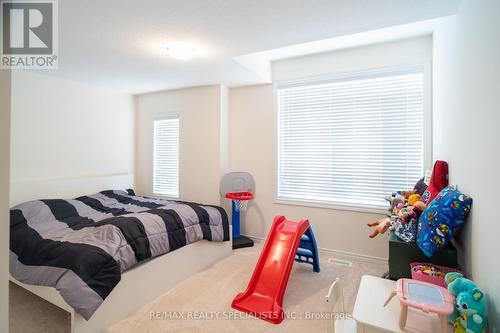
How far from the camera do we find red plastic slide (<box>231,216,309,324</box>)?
2062mm

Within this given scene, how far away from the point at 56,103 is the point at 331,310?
→ 4143mm

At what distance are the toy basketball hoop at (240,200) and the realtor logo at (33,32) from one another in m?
2.59

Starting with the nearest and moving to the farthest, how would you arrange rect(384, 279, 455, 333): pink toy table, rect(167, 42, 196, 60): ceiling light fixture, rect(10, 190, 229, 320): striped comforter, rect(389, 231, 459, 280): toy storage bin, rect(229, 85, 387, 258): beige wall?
rect(384, 279, 455, 333): pink toy table, rect(389, 231, 459, 280): toy storage bin, rect(10, 190, 229, 320): striped comforter, rect(167, 42, 196, 60): ceiling light fixture, rect(229, 85, 387, 258): beige wall

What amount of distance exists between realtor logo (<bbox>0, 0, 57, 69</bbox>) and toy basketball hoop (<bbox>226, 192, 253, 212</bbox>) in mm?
2590

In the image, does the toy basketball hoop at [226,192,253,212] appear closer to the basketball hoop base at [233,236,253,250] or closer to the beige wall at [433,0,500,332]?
the basketball hoop base at [233,236,253,250]

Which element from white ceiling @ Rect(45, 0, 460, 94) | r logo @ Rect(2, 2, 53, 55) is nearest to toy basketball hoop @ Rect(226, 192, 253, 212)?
white ceiling @ Rect(45, 0, 460, 94)

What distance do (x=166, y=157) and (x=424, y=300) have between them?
4.09 meters

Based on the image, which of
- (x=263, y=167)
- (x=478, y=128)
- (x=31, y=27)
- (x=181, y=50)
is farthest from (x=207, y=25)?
(x=263, y=167)

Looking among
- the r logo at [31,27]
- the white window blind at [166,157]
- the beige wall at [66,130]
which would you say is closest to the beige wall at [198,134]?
the white window blind at [166,157]

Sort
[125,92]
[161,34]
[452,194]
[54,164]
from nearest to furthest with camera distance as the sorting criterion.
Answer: [452,194] < [161,34] < [54,164] < [125,92]

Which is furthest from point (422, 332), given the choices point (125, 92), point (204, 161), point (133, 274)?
point (125, 92)

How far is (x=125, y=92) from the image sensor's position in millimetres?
4383

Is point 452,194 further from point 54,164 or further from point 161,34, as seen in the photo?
point 54,164

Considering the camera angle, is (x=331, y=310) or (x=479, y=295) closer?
(x=479, y=295)
